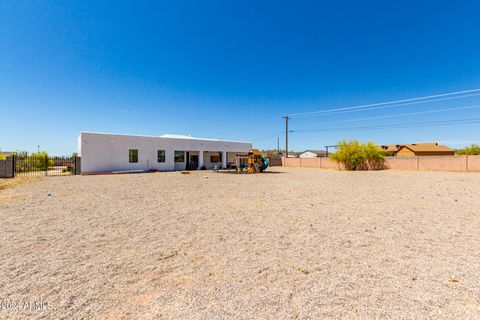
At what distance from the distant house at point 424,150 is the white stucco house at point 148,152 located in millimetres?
38079

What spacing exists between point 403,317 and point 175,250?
339cm

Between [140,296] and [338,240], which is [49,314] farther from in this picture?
[338,240]

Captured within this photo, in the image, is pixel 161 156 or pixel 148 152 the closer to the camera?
pixel 148 152

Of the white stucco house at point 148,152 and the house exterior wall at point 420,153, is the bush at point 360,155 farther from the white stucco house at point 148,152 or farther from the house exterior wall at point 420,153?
the house exterior wall at point 420,153

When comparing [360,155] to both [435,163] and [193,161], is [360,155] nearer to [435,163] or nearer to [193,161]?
[435,163]

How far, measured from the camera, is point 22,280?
122 inches

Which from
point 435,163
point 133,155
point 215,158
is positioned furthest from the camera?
point 215,158

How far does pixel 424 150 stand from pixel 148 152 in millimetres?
52759

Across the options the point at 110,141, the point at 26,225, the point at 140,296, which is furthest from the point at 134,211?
the point at 110,141

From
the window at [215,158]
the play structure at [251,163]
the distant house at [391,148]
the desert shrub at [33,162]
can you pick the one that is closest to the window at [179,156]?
the window at [215,158]

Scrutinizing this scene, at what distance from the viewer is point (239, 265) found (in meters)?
3.61

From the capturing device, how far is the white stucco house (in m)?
21.7

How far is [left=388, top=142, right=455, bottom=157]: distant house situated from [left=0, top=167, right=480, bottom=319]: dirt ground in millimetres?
49936

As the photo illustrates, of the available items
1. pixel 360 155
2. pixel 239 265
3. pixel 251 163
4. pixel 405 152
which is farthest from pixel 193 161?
pixel 405 152
